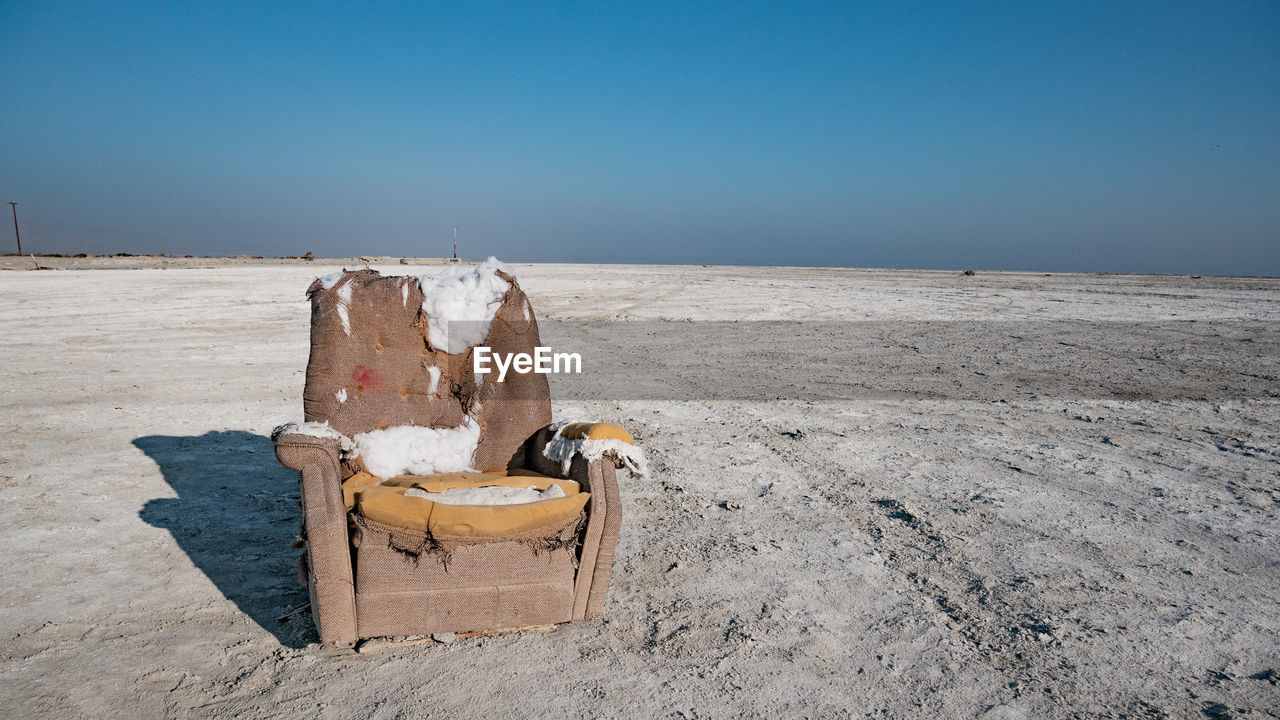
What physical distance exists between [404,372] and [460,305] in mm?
420

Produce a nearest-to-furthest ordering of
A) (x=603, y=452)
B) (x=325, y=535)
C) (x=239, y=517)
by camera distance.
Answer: (x=325, y=535), (x=603, y=452), (x=239, y=517)

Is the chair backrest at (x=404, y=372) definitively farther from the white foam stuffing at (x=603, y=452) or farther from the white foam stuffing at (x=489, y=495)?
the white foam stuffing at (x=489, y=495)

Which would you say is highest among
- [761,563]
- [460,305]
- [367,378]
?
[460,305]

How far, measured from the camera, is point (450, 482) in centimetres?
299

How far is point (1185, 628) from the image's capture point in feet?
8.91

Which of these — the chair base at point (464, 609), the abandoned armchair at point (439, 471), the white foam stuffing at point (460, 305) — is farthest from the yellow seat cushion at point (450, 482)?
the white foam stuffing at point (460, 305)

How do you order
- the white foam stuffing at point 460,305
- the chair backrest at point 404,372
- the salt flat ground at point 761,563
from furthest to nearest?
the white foam stuffing at point 460,305
the chair backrest at point 404,372
the salt flat ground at point 761,563

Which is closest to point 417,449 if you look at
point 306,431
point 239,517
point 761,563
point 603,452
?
point 306,431

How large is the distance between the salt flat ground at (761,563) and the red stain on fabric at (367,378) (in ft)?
2.96

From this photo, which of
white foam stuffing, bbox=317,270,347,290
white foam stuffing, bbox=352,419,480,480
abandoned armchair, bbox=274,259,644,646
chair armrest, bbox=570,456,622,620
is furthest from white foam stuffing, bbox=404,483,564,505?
white foam stuffing, bbox=317,270,347,290

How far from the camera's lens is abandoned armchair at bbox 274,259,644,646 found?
2469 millimetres

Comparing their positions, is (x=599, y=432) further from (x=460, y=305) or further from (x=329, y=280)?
(x=329, y=280)

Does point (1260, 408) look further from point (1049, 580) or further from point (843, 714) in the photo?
point (843, 714)

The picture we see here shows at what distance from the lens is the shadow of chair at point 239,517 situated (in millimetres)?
2857
